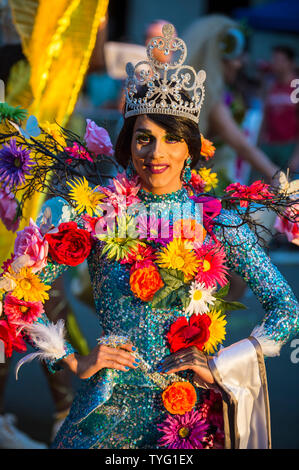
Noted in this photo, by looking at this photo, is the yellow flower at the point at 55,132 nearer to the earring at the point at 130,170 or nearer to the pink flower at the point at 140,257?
the earring at the point at 130,170

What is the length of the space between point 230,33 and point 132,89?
8.01 feet

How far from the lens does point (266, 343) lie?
100.0 inches

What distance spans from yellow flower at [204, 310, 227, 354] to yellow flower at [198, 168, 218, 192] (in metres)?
0.61

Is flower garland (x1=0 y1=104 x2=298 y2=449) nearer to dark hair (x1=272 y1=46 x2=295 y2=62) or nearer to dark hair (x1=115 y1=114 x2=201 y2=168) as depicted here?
dark hair (x1=115 y1=114 x2=201 y2=168)

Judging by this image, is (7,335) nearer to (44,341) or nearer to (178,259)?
(44,341)

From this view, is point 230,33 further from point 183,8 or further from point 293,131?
point 183,8

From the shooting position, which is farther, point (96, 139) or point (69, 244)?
point (96, 139)

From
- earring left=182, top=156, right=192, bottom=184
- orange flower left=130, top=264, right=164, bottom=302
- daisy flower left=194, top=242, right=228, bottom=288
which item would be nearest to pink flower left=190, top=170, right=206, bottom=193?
Result: earring left=182, top=156, right=192, bottom=184

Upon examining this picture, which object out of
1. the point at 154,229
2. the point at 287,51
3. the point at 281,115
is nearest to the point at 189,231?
the point at 154,229

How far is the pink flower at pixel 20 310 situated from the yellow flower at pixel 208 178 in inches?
32.8

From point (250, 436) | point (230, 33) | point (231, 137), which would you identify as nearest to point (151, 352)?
point (250, 436)

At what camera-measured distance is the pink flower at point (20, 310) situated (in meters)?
2.53

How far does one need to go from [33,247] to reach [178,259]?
0.48m

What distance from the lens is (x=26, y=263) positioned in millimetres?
2523
